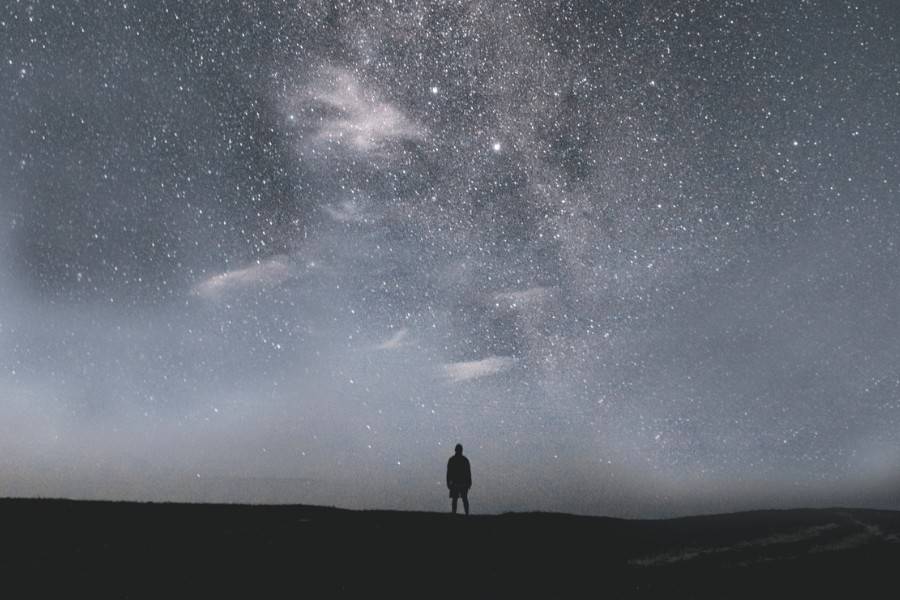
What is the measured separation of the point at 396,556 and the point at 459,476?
517cm

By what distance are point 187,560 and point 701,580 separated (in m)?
7.19

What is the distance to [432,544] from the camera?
1066 centimetres

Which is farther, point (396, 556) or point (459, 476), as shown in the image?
point (459, 476)

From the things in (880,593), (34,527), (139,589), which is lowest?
(880,593)

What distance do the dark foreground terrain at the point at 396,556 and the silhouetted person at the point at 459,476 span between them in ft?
3.29

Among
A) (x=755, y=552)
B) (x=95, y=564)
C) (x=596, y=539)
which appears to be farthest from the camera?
(x=596, y=539)

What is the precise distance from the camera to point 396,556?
9711 millimetres

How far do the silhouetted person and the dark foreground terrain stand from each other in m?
1.00

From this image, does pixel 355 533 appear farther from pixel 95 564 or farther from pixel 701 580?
pixel 701 580

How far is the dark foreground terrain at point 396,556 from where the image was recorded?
7.74m

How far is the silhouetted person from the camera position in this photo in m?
14.7

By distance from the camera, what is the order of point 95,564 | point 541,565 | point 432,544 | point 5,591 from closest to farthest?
point 5,591 → point 95,564 → point 541,565 → point 432,544

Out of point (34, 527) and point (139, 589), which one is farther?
point (34, 527)

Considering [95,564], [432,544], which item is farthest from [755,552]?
[95,564]
